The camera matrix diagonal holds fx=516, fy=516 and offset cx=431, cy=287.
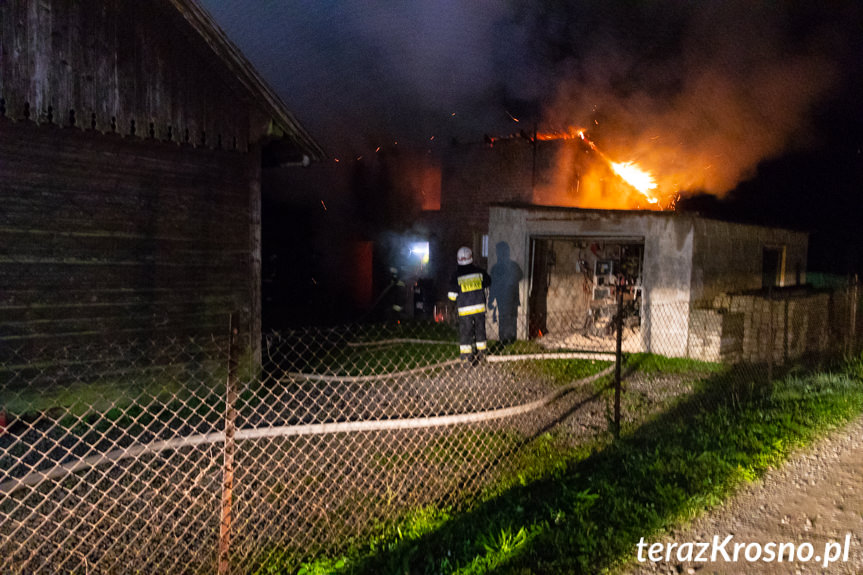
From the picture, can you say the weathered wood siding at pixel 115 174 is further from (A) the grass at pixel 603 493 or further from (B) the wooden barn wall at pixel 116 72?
(A) the grass at pixel 603 493

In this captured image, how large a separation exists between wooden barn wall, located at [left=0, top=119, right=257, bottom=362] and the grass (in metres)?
4.78

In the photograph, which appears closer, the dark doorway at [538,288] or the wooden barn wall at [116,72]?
the wooden barn wall at [116,72]

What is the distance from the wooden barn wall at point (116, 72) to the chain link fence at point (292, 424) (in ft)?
8.97

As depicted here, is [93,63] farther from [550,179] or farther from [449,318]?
[550,179]

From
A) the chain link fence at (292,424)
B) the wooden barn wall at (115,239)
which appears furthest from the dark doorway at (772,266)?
the wooden barn wall at (115,239)

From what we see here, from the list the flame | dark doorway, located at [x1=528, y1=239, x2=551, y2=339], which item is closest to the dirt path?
dark doorway, located at [x1=528, y1=239, x2=551, y2=339]

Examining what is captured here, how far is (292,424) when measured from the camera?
5.66m

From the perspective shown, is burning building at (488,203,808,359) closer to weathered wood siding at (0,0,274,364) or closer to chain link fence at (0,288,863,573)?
chain link fence at (0,288,863,573)

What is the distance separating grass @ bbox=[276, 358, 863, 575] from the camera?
3213 mm

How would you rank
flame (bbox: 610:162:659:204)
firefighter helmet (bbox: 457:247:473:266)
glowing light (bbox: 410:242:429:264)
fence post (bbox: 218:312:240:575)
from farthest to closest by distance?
glowing light (bbox: 410:242:429:264)
flame (bbox: 610:162:659:204)
firefighter helmet (bbox: 457:247:473:266)
fence post (bbox: 218:312:240:575)

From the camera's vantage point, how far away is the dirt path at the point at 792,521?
3.17 meters

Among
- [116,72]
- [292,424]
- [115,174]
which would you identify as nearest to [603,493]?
[292,424]

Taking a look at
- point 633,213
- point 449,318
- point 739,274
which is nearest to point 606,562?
point 633,213

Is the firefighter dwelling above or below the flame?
below
